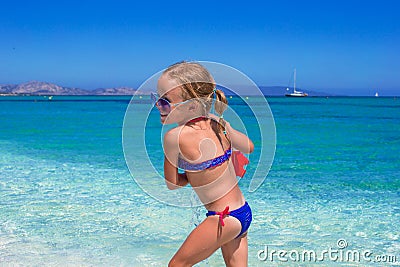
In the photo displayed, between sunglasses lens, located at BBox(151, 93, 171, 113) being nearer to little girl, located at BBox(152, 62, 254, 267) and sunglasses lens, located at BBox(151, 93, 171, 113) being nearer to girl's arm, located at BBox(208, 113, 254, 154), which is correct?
little girl, located at BBox(152, 62, 254, 267)

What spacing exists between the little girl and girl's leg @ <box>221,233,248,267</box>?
2.0 inches

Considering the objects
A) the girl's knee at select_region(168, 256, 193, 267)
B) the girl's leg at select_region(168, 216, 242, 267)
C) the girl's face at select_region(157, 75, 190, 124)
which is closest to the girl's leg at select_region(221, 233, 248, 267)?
the girl's leg at select_region(168, 216, 242, 267)

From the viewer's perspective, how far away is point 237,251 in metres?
2.80

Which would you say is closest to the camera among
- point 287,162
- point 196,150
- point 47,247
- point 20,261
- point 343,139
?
point 196,150

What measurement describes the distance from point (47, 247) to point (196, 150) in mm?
2973

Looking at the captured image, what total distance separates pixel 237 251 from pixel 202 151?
2.27 ft

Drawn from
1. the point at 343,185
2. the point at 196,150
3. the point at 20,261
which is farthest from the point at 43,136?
the point at 196,150

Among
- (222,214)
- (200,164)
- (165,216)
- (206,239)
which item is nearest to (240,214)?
(222,214)

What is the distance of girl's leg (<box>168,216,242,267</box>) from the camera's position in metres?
2.59

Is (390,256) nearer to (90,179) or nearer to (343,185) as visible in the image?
(343,185)

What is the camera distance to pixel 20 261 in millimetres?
4449

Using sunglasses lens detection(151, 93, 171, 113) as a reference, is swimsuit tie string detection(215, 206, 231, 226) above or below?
below

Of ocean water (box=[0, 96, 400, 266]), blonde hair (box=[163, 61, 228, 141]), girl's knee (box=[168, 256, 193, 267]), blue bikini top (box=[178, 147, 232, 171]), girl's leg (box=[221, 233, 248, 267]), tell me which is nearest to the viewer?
blonde hair (box=[163, 61, 228, 141])

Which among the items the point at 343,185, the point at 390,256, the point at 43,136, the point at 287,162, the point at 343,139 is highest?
the point at 390,256
